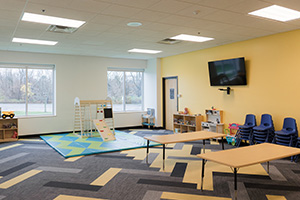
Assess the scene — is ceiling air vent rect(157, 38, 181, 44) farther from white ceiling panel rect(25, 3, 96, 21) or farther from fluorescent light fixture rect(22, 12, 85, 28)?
white ceiling panel rect(25, 3, 96, 21)

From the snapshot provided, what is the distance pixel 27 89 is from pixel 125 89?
397 centimetres

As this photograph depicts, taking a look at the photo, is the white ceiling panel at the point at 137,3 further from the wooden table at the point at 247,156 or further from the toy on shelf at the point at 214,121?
the toy on shelf at the point at 214,121

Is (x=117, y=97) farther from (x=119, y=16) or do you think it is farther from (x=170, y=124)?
(x=119, y=16)

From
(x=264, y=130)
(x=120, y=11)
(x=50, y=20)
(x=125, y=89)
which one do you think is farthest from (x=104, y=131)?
(x=264, y=130)

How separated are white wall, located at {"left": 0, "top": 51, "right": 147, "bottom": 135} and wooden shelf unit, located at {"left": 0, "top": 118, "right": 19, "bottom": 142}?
1.39ft

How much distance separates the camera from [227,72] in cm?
769

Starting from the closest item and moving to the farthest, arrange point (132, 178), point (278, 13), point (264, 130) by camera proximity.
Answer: point (132, 178), point (278, 13), point (264, 130)

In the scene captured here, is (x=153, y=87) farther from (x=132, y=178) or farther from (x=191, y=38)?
(x=132, y=178)

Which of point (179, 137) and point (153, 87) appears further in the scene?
point (153, 87)

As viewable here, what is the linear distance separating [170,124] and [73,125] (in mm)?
3923

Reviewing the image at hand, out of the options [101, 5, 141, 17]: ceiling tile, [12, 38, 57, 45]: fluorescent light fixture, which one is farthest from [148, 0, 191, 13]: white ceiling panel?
[12, 38, 57, 45]: fluorescent light fixture

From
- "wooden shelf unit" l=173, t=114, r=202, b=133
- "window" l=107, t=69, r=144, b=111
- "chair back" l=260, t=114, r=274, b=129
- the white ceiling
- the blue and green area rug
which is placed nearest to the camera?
the white ceiling

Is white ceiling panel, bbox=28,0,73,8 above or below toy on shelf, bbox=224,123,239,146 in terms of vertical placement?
above

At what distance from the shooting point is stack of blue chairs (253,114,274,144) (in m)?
6.44
